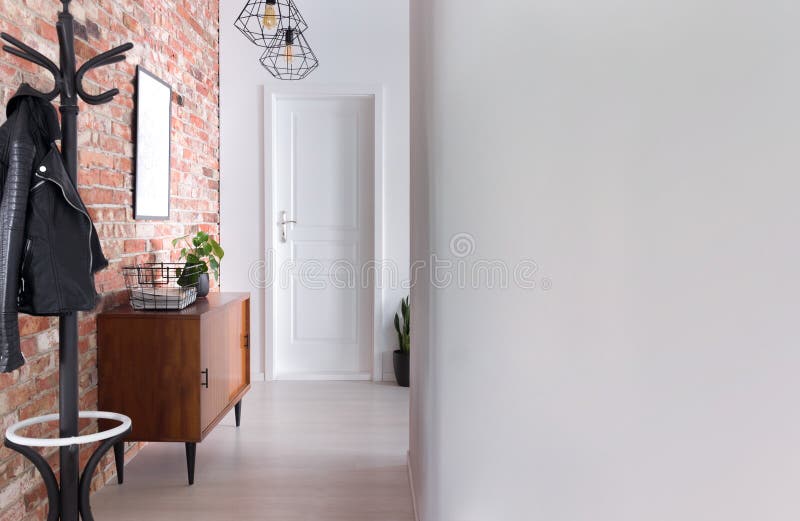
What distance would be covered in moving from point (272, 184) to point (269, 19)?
65.9 inches

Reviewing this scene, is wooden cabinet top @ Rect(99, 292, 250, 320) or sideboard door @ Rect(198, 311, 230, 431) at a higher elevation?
wooden cabinet top @ Rect(99, 292, 250, 320)

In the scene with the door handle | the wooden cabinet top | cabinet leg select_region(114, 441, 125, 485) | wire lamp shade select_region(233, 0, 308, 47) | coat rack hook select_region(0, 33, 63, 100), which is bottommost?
cabinet leg select_region(114, 441, 125, 485)

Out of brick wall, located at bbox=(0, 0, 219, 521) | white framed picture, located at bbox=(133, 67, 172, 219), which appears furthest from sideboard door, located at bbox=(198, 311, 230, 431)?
white framed picture, located at bbox=(133, 67, 172, 219)

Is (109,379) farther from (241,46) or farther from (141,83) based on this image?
(241,46)

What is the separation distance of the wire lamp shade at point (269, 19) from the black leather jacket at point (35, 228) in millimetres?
1438

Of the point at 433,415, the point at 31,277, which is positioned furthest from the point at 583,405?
the point at 31,277

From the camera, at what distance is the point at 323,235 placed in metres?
5.08

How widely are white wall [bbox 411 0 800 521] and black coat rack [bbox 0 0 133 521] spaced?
1.52 m

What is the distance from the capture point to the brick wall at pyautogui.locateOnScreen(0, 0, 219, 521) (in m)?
2.33

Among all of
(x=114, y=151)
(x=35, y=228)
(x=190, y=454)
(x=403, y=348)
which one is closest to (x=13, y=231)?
(x=35, y=228)


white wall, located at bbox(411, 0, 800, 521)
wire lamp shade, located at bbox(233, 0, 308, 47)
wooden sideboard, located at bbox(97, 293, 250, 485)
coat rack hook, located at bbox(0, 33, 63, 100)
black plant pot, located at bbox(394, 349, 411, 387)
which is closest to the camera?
white wall, located at bbox(411, 0, 800, 521)

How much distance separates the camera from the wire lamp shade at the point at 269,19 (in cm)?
345

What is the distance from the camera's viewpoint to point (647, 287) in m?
0.44

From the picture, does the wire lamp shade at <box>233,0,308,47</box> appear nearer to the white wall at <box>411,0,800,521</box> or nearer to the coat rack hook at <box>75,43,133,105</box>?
the coat rack hook at <box>75,43,133,105</box>
